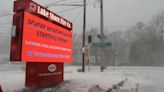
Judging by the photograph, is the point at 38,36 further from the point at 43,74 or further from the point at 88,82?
the point at 88,82

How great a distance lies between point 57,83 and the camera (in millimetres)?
12305

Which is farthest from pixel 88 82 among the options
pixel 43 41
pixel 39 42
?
pixel 39 42

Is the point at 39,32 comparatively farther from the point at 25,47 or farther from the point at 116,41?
the point at 116,41

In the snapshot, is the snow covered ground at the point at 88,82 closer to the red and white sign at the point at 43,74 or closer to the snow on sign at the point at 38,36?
the red and white sign at the point at 43,74

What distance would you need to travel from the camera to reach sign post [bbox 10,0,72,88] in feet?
29.8

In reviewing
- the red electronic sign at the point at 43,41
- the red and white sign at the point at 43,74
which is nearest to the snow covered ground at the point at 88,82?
the red and white sign at the point at 43,74

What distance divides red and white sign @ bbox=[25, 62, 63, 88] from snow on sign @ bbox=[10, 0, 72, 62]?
0.46m

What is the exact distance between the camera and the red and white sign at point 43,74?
1050cm

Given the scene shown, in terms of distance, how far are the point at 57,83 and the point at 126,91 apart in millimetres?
3559

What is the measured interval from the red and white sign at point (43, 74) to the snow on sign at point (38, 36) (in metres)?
0.46

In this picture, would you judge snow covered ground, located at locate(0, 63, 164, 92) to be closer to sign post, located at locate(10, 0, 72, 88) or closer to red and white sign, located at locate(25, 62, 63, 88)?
red and white sign, located at locate(25, 62, 63, 88)

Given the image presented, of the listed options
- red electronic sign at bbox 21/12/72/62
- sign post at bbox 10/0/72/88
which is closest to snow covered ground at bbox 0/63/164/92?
sign post at bbox 10/0/72/88

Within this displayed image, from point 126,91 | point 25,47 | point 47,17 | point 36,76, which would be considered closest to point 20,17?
point 25,47

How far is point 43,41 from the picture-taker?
10406 mm
